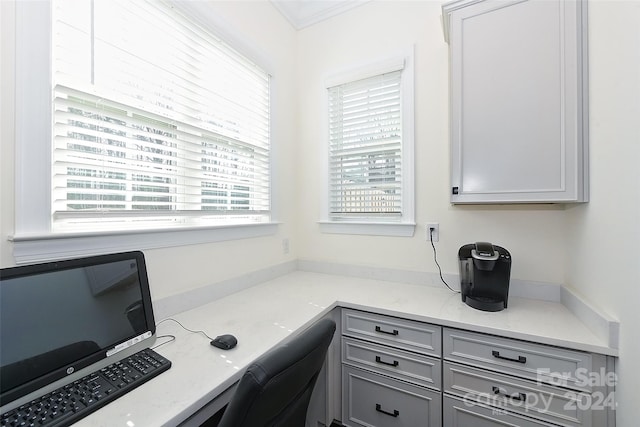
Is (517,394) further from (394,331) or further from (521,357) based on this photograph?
(394,331)

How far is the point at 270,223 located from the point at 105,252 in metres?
1.07

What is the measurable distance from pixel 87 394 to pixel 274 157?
1.69 metres

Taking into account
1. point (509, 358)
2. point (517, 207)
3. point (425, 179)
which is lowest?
point (509, 358)

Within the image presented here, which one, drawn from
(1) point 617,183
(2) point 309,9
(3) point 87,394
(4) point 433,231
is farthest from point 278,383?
(2) point 309,9

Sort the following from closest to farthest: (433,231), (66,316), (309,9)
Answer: (66,316) → (433,231) → (309,9)

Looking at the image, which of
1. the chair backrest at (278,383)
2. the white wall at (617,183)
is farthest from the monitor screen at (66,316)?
the white wall at (617,183)

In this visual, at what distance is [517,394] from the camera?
47.2 inches

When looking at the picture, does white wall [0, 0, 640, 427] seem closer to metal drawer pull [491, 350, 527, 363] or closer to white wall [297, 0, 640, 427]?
white wall [297, 0, 640, 427]

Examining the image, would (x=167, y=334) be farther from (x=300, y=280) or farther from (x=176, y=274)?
(x=300, y=280)

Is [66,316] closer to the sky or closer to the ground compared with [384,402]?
closer to the sky

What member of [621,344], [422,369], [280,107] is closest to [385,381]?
[422,369]

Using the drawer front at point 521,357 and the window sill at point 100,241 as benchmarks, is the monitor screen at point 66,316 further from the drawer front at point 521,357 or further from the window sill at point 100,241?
the drawer front at point 521,357

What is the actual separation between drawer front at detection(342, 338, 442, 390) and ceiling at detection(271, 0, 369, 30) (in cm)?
244

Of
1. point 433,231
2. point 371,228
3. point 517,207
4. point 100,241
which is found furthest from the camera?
point 371,228
